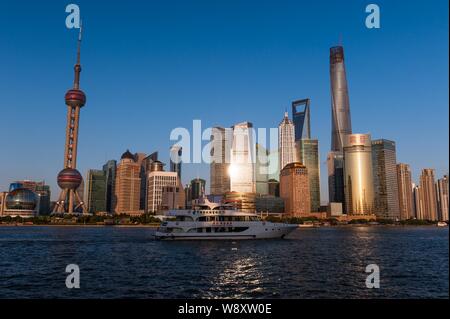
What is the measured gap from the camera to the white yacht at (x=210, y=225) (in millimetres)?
84312

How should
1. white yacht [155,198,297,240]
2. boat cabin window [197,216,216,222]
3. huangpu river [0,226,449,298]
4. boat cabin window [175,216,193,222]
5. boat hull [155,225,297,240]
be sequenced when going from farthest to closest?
1. boat cabin window [175,216,193,222]
2. boat cabin window [197,216,216,222]
3. white yacht [155,198,297,240]
4. boat hull [155,225,297,240]
5. huangpu river [0,226,449,298]

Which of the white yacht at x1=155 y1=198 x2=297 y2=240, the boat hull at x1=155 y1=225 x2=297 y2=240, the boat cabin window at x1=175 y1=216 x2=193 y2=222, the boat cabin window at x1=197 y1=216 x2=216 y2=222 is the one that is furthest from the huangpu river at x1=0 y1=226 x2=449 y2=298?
the boat cabin window at x1=175 y1=216 x2=193 y2=222

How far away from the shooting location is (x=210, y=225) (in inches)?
3314

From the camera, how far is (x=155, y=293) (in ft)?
107

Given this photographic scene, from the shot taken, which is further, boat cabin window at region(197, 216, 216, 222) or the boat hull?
boat cabin window at region(197, 216, 216, 222)

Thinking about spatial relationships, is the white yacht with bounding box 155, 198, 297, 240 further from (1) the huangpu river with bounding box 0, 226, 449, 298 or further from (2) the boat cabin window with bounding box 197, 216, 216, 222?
(1) the huangpu river with bounding box 0, 226, 449, 298

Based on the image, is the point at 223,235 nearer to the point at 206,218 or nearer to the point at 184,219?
the point at 206,218

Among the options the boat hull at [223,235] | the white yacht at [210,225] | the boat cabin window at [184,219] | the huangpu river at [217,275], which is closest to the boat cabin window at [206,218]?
the white yacht at [210,225]

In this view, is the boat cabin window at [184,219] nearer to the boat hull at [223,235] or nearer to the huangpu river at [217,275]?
the boat hull at [223,235]

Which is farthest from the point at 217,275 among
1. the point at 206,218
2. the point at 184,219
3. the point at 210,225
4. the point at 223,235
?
the point at 184,219

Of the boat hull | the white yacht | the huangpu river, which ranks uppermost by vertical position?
the white yacht

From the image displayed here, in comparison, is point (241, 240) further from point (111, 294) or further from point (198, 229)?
point (111, 294)

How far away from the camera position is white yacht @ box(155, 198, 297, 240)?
→ 277ft
